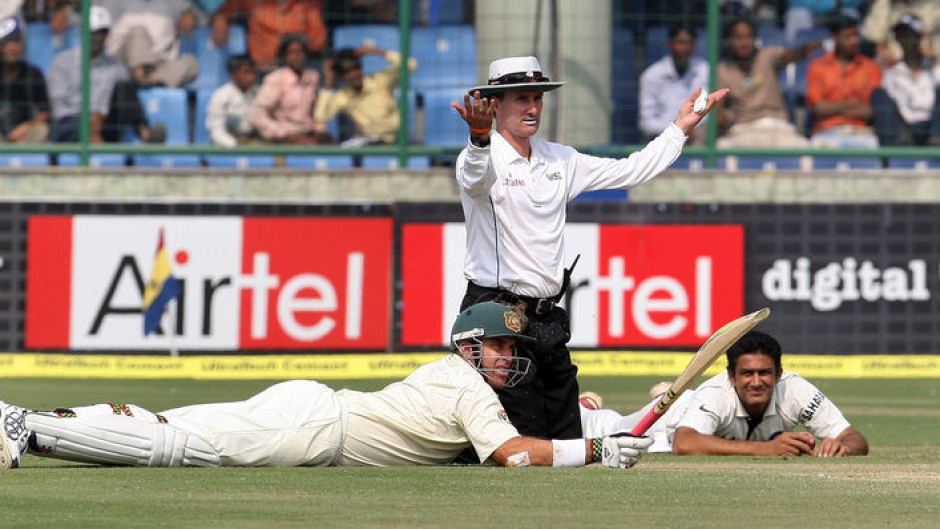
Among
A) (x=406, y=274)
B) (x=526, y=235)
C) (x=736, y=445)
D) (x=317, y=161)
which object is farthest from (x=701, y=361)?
(x=317, y=161)

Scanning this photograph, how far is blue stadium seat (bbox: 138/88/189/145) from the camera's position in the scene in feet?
64.3

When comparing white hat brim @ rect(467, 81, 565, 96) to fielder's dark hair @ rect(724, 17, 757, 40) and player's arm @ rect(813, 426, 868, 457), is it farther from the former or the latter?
fielder's dark hair @ rect(724, 17, 757, 40)

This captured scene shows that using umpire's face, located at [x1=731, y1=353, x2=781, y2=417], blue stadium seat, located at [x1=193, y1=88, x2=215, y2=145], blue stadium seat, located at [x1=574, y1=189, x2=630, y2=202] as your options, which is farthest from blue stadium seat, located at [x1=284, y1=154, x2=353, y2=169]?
umpire's face, located at [x1=731, y1=353, x2=781, y2=417]

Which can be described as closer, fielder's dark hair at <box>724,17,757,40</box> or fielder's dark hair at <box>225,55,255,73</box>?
fielder's dark hair at <box>225,55,255,73</box>

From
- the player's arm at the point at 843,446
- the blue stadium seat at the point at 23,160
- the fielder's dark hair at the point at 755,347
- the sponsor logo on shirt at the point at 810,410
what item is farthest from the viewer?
the blue stadium seat at the point at 23,160

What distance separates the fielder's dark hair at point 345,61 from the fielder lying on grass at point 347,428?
10.9 m

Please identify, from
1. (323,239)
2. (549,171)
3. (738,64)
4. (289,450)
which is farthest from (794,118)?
(289,450)

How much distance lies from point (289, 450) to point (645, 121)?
37.6 feet

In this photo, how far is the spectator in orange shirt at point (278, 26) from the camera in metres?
19.5

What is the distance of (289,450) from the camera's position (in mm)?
8539

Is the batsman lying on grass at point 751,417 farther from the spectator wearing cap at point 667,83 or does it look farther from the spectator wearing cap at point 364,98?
the spectator wearing cap at point 364,98

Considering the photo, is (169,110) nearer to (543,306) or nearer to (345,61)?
(345,61)

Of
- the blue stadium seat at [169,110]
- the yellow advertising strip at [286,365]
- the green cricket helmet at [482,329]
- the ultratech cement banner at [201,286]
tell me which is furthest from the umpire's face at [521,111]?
the blue stadium seat at [169,110]

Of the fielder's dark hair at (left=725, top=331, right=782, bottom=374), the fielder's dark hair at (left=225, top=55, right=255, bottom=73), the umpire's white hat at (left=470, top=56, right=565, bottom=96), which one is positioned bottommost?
the fielder's dark hair at (left=725, top=331, right=782, bottom=374)
